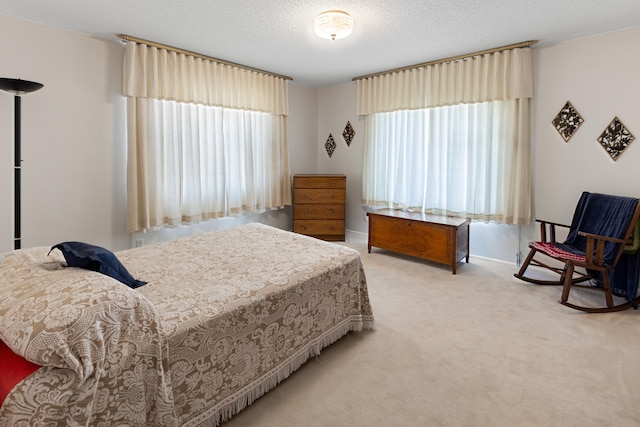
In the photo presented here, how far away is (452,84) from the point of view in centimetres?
409

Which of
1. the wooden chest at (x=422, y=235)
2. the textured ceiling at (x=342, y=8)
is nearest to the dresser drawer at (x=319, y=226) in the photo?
the wooden chest at (x=422, y=235)

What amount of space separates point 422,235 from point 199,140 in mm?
2932

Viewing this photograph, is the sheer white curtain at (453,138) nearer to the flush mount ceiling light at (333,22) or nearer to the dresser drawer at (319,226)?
the dresser drawer at (319,226)

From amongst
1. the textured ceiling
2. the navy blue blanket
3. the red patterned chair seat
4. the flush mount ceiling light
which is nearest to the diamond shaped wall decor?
the textured ceiling

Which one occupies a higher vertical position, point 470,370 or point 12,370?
point 12,370

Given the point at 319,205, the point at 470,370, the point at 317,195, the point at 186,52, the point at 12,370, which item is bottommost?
the point at 470,370

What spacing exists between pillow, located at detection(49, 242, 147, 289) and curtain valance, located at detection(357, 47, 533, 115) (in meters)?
3.94

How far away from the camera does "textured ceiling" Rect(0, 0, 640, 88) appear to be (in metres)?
2.65

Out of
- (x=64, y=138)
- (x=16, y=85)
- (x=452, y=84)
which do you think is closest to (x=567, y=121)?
(x=452, y=84)

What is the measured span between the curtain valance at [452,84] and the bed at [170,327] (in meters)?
2.77

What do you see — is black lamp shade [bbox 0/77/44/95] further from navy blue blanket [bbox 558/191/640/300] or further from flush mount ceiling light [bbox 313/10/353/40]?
navy blue blanket [bbox 558/191/640/300]

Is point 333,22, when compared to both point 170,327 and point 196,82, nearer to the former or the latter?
point 196,82

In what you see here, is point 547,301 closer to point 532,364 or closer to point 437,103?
point 532,364

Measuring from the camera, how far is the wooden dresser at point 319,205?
506cm
